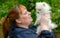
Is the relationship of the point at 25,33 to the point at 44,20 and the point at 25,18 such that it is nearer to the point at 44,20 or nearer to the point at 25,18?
the point at 25,18

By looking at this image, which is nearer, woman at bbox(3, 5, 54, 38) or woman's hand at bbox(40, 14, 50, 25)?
woman at bbox(3, 5, 54, 38)

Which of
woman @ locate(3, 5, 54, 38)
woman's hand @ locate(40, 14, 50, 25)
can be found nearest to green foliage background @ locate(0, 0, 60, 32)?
woman's hand @ locate(40, 14, 50, 25)

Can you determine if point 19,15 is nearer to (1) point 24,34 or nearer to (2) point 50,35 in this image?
(1) point 24,34

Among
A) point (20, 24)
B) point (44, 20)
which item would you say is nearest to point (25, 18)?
point (20, 24)

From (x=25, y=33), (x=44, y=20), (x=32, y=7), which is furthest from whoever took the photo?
(x=32, y=7)

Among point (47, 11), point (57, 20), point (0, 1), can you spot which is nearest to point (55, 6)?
point (57, 20)

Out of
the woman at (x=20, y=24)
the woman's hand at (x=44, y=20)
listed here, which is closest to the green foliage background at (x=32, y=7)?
the woman's hand at (x=44, y=20)

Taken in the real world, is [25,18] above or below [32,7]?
above

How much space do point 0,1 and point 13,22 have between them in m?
2.55

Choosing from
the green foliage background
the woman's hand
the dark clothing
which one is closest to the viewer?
the dark clothing

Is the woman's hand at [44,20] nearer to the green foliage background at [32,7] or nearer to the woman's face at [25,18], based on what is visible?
the woman's face at [25,18]

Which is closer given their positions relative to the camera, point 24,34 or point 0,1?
point 24,34

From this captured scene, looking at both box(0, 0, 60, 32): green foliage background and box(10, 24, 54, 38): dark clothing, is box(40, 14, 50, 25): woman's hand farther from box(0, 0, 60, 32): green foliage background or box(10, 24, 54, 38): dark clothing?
box(0, 0, 60, 32): green foliage background

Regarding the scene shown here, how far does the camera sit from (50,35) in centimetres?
250
